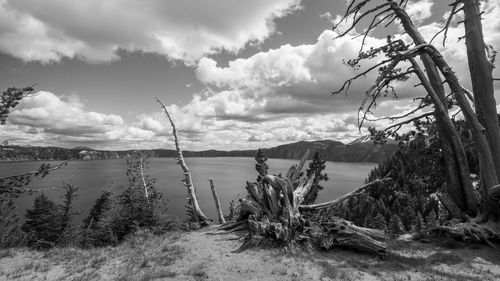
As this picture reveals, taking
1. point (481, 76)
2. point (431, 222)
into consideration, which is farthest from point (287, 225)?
point (431, 222)

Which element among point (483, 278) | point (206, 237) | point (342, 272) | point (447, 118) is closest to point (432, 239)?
point (483, 278)

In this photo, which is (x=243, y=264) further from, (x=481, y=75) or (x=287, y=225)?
(x=481, y=75)

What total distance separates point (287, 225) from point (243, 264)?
2754 mm

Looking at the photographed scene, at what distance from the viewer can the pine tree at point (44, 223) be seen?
31798 millimetres

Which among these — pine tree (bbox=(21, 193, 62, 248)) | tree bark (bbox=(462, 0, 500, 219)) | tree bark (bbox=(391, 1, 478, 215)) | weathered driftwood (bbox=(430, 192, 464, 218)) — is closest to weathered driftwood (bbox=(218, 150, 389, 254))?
weathered driftwood (bbox=(430, 192, 464, 218))

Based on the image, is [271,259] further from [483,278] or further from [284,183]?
[483,278]

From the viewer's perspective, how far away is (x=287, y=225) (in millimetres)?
10969

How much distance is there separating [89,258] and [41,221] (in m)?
30.3

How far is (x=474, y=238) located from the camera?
995 cm

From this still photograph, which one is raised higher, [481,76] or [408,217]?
[481,76]

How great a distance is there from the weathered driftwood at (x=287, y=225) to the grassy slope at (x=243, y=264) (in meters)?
0.48

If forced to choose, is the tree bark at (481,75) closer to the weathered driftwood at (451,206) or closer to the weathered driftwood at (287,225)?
the weathered driftwood at (451,206)

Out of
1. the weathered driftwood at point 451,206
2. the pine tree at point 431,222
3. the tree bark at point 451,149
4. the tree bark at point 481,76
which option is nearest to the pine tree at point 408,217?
the pine tree at point 431,222

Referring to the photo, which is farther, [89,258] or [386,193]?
[386,193]
